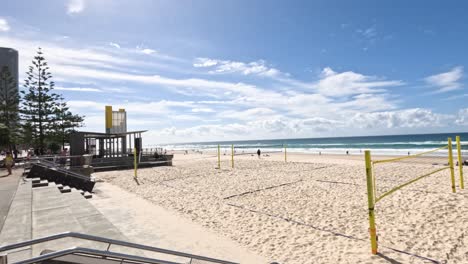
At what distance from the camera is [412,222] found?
19.3ft

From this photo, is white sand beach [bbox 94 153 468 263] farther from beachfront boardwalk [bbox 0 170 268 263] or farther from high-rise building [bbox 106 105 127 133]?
high-rise building [bbox 106 105 127 133]

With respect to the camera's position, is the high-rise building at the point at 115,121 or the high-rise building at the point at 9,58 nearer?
the high-rise building at the point at 115,121

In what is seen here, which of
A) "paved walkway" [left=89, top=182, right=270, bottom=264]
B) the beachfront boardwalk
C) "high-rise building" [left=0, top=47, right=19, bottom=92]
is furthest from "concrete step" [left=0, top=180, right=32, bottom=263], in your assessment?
"high-rise building" [left=0, top=47, right=19, bottom=92]

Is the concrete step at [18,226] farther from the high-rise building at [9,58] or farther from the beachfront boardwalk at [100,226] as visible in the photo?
the high-rise building at [9,58]

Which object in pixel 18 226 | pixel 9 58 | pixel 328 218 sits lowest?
pixel 328 218

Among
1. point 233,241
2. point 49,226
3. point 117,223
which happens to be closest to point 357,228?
point 233,241

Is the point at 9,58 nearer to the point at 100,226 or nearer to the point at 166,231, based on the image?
the point at 100,226

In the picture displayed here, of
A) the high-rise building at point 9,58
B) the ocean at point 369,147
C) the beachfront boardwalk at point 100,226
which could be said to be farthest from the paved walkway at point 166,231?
the high-rise building at point 9,58

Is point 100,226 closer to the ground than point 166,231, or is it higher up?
higher up

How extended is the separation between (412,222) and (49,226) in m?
7.63

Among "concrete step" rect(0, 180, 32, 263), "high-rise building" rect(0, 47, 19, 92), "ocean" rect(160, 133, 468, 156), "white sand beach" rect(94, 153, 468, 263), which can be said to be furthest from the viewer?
"high-rise building" rect(0, 47, 19, 92)

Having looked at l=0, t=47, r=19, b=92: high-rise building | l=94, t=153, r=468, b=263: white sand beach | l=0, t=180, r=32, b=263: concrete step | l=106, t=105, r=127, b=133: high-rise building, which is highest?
l=0, t=47, r=19, b=92: high-rise building

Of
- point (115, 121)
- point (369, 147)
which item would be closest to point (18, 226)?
point (115, 121)

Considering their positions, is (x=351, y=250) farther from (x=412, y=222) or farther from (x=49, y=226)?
(x=49, y=226)
